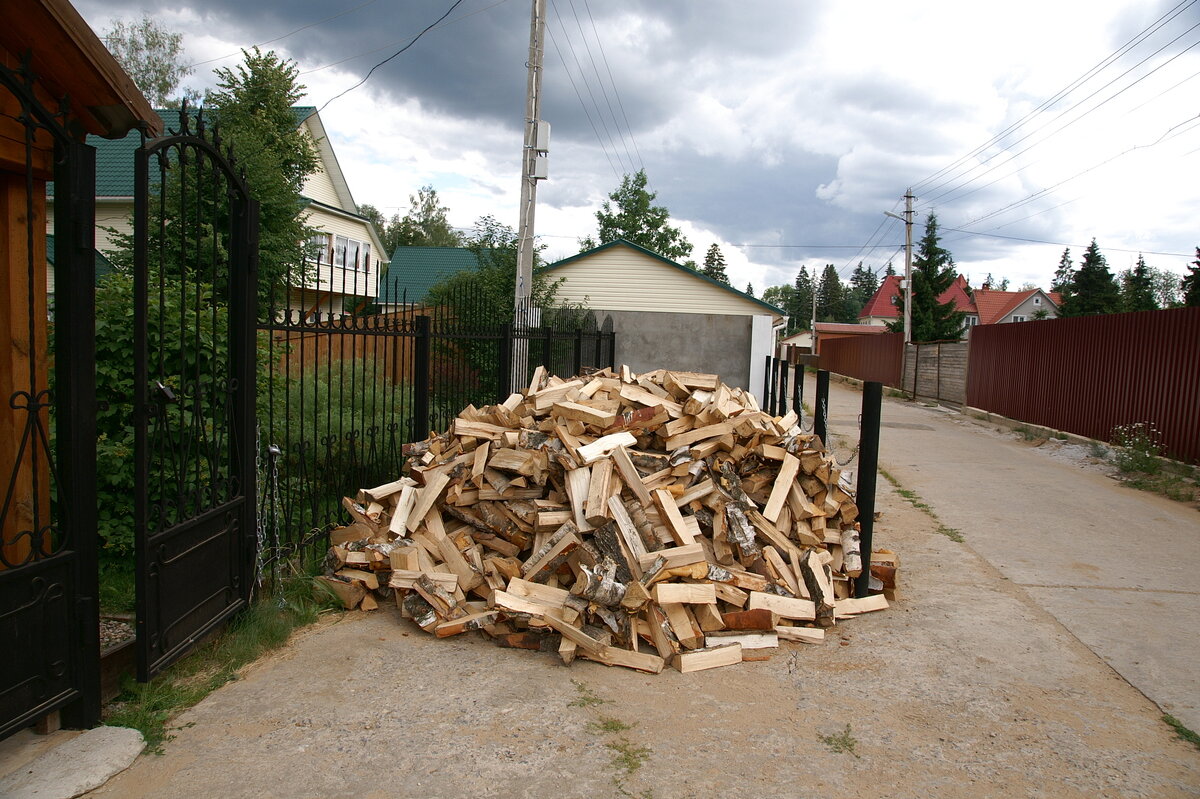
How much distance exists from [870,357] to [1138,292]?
3053 cm

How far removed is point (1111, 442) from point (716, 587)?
1065 centimetres

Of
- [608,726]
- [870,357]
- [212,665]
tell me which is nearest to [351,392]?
[212,665]

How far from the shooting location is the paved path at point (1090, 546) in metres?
4.39

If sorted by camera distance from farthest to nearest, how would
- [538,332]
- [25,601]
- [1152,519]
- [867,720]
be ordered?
1. [538,332]
2. [1152,519]
3. [867,720]
4. [25,601]

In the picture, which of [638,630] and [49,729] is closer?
[49,729]

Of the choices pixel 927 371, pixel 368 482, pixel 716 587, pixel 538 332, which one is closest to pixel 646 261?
pixel 538 332

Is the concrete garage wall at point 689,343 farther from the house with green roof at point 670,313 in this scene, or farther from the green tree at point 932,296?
the green tree at point 932,296

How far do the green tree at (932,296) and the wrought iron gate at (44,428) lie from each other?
49589 mm

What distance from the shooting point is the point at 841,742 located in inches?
133

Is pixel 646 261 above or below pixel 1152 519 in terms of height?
above

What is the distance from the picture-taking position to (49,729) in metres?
3.12

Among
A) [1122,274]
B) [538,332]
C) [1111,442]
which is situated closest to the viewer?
[538,332]

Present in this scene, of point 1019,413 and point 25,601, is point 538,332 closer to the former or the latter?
point 25,601

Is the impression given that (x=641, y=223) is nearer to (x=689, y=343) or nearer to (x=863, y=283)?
(x=689, y=343)
